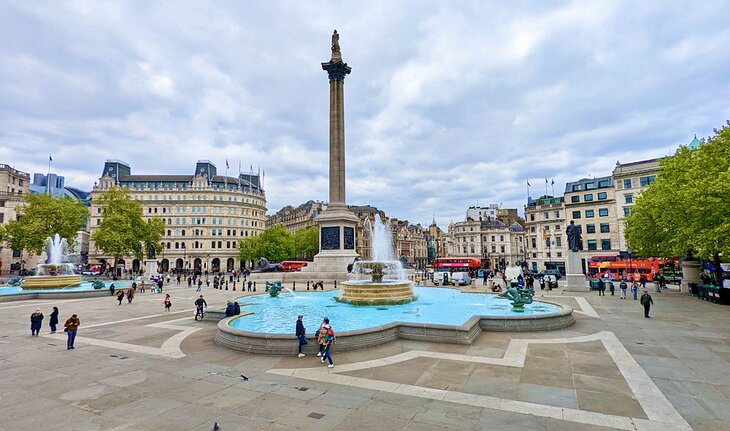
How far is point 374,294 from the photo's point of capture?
24406 millimetres

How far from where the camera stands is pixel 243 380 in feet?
32.5

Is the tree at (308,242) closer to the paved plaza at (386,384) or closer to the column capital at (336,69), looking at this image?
the column capital at (336,69)

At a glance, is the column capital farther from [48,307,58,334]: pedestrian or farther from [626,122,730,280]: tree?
[48,307,58,334]: pedestrian

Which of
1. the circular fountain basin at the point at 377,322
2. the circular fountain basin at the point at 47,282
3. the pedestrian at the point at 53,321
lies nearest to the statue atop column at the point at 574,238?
the circular fountain basin at the point at 377,322

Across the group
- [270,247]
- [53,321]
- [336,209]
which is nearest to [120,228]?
[270,247]

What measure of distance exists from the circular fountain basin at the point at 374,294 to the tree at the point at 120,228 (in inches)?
1986

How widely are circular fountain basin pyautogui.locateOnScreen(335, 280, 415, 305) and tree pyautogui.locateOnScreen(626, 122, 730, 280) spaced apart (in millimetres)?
20584

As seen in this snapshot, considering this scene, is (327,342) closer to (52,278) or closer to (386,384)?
(386,384)

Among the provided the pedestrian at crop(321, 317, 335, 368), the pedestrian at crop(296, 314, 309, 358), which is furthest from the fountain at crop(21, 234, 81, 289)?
the pedestrian at crop(321, 317, 335, 368)

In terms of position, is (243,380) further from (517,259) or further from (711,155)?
(517,259)

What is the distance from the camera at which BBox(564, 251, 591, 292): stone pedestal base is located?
114 ft

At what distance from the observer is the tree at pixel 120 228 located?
57.6 metres

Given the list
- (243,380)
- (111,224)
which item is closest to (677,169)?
(243,380)

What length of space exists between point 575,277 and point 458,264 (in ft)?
92.0
